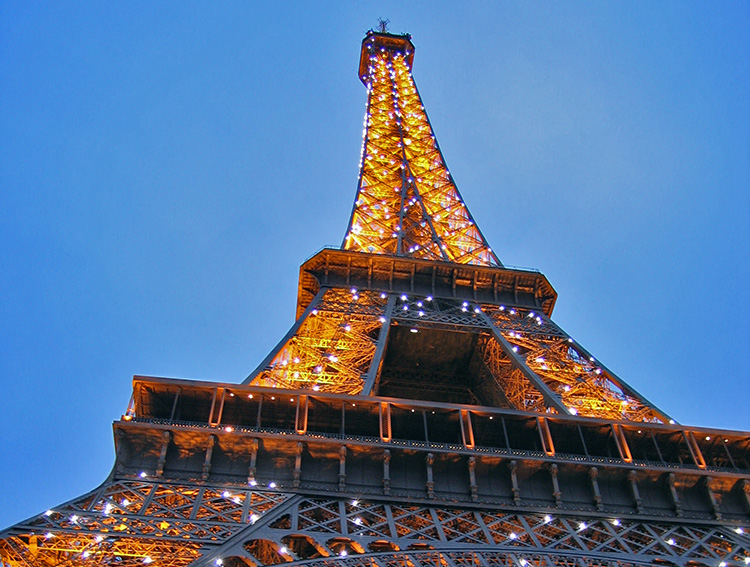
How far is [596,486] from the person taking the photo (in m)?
18.3

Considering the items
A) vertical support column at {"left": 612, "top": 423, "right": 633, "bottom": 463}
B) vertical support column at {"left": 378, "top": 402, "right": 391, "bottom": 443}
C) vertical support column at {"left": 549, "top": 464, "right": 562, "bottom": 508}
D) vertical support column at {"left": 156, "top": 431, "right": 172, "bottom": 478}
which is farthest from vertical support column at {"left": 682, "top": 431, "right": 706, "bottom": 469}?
vertical support column at {"left": 156, "top": 431, "right": 172, "bottom": 478}

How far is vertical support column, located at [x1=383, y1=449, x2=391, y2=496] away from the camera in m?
17.3

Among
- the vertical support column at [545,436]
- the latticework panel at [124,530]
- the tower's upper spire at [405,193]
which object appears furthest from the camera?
the tower's upper spire at [405,193]

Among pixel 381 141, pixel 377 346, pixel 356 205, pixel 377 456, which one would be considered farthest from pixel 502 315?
pixel 381 141

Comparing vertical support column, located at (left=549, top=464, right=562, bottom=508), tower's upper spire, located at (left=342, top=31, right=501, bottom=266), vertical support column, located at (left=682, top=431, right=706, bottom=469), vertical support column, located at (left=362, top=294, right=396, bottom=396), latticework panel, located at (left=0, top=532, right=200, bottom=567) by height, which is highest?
tower's upper spire, located at (left=342, top=31, right=501, bottom=266)

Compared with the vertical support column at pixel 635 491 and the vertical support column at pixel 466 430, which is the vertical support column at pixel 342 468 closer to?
the vertical support column at pixel 466 430

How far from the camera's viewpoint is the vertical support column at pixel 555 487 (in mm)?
17938

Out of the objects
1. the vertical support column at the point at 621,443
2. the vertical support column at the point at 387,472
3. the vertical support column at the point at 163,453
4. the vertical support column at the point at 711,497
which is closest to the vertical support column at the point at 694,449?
the vertical support column at the point at 711,497

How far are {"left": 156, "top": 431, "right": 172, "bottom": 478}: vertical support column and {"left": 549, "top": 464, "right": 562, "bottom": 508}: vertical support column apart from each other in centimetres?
950

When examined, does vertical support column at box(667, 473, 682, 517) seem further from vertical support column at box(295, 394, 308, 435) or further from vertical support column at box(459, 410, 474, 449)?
vertical support column at box(295, 394, 308, 435)

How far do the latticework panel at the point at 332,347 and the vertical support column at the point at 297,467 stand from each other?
3.67m

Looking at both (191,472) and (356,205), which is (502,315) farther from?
(191,472)

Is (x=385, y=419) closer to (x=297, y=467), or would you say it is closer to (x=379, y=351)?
(x=297, y=467)

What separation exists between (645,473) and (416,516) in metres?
6.38
